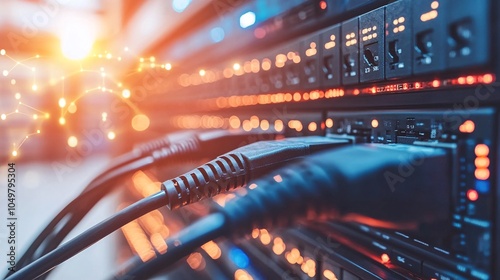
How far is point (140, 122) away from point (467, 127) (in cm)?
99

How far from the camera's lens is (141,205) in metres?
0.32

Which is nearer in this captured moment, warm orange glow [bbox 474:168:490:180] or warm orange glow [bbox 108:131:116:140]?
warm orange glow [bbox 474:168:490:180]

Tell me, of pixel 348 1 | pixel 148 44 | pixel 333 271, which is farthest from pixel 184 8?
pixel 333 271

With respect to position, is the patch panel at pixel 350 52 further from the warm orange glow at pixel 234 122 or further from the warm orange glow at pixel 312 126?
the warm orange glow at pixel 234 122

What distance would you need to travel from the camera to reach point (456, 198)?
0.93 ft

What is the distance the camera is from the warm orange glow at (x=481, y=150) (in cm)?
26

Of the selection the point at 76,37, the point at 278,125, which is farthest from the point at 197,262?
the point at 76,37

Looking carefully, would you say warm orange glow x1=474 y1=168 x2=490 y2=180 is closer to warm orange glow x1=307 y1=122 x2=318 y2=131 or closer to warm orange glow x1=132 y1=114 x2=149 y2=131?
warm orange glow x1=307 y1=122 x2=318 y2=131

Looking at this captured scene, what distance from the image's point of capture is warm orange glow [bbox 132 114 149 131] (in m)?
1.13

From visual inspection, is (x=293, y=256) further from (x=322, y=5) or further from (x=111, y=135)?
(x=111, y=135)

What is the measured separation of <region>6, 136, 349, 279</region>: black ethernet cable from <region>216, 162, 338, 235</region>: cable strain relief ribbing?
2 cm

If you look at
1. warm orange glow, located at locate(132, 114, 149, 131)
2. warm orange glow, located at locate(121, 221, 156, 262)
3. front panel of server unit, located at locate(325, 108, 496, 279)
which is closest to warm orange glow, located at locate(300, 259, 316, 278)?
front panel of server unit, located at locate(325, 108, 496, 279)

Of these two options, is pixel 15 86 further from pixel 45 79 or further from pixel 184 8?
pixel 184 8

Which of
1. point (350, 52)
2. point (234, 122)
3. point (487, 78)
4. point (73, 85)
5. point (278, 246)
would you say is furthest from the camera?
point (73, 85)
